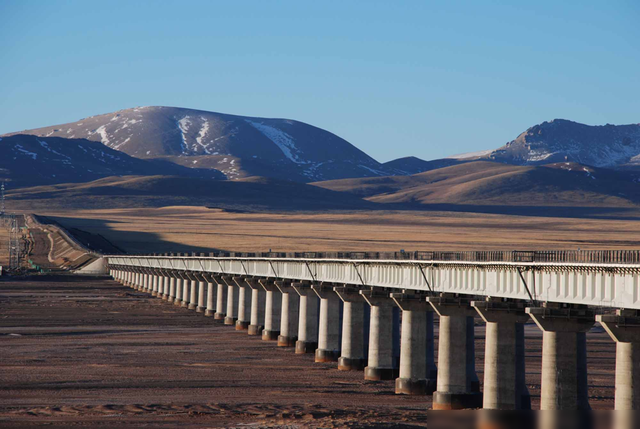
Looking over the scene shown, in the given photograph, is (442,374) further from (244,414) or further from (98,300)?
(98,300)

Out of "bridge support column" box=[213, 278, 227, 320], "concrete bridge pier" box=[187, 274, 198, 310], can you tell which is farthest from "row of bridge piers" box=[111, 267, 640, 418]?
"concrete bridge pier" box=[187, 274, 198, 310]

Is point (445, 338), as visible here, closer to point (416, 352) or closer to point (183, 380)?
point (416, 352)

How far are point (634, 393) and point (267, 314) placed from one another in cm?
4295

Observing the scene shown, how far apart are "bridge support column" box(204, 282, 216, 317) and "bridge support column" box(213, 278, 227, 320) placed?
223 cm

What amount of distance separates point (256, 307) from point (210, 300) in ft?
57.5

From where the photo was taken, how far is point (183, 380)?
1909 inches

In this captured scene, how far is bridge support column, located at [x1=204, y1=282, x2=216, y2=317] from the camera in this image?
91.9m

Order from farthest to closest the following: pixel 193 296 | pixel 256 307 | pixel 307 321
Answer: pixel 193 296 < pixel 256 307 < pixel 307 321

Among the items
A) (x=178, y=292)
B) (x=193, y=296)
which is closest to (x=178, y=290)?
(x=178, y=292)

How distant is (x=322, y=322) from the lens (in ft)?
193

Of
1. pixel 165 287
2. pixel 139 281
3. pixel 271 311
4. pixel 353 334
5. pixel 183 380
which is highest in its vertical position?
pixel 139 281

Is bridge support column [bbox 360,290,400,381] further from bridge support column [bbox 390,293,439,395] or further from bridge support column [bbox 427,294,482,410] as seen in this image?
bridge support column [bbox 427,294,482,410]

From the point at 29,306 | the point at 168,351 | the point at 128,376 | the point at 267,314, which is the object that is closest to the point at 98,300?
the point at 29,306

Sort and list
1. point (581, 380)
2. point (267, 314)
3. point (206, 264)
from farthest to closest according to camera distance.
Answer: point (206, 264), point (267, 314), point (581, 380)
